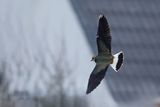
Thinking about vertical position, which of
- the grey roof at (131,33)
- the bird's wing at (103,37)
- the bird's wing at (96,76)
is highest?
the bird's wing at (103,37)

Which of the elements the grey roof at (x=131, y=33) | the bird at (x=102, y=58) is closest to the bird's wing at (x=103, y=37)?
the bird at (x=102, y=58)

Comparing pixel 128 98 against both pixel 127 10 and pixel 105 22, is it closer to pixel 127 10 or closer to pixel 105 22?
pixel 127 10

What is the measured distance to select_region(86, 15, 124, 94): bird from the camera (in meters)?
4.57

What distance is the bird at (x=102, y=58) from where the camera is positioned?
4.57m

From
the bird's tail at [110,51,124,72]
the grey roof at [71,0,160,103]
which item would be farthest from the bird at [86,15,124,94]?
the grey roof at [71,0,160,103]

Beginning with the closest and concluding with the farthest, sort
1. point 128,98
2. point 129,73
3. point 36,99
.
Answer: point 36,99 < point 128,98 < point 129,73

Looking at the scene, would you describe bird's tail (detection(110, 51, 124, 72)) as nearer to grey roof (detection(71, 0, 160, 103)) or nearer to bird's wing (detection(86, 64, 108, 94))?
bird's wing (detection(86, 64, 108, 94))

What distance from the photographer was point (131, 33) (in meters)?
66.4

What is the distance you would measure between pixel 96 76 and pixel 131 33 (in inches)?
2431

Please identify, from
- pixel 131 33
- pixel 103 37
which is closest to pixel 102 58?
pixel 103 37

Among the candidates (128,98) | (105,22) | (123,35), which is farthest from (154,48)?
(105,22)

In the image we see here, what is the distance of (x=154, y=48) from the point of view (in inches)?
2618

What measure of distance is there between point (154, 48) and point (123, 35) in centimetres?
294

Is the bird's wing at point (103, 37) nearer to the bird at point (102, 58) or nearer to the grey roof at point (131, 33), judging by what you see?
the bird at point (102, 58)
